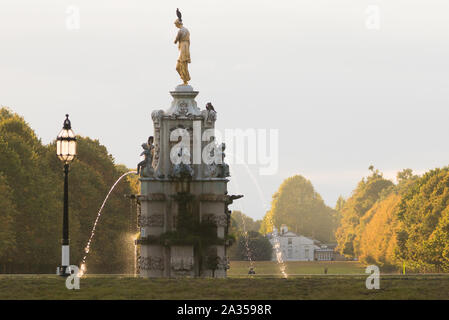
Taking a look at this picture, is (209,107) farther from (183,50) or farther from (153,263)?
(153,263)

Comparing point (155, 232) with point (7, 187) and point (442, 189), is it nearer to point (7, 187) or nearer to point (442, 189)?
point (7, 187)

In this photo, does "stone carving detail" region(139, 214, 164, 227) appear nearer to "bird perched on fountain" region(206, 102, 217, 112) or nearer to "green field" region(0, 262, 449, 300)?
"bird perched on fountain" region(206, 102, 217, 112)

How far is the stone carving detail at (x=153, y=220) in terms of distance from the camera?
47688mm

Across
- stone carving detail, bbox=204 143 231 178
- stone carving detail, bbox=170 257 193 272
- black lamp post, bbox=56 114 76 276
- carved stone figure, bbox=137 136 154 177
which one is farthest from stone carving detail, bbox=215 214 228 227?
black lamp post, bbox=56 114 76 276

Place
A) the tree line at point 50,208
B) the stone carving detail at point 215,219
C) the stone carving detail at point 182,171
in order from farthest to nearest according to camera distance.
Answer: the tree line at point 50,208 → the stone carving detail at point 215,219 → the stone carving detail at point 182,171

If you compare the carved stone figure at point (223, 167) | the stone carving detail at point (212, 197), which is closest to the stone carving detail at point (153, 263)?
the stone carving detail at point (212, 197)

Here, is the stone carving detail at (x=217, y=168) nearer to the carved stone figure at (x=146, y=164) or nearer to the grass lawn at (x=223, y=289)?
the carved stone figure at (x=146, y=164)

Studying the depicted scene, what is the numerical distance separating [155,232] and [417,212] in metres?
74.6

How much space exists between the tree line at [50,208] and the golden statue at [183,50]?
1315 inches

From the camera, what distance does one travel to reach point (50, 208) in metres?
86.8

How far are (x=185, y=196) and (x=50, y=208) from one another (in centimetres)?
4126

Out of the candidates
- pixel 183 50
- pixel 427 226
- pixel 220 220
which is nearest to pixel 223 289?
pixel 220 220

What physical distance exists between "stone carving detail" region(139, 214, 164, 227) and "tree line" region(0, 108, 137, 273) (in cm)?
3388

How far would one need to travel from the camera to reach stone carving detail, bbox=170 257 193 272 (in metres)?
47.4
